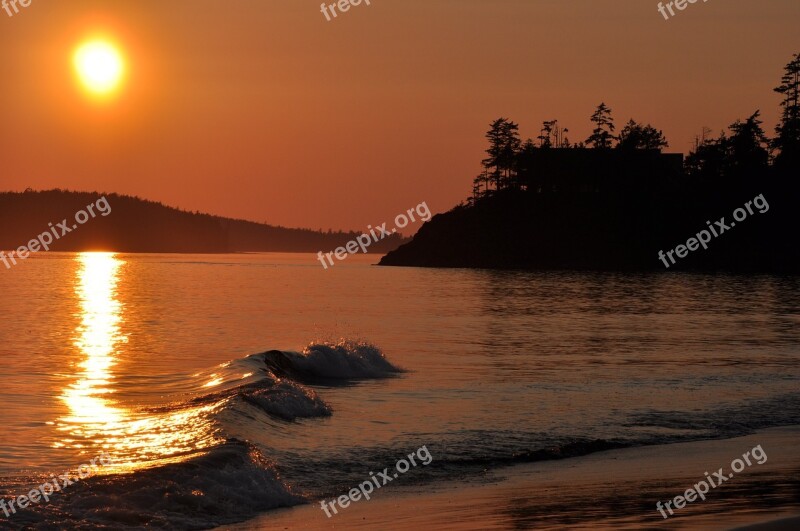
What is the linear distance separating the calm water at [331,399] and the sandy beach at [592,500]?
972 mm

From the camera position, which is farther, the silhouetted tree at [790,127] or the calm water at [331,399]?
the silhouetted tree at [790,127]

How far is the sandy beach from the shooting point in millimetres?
14281

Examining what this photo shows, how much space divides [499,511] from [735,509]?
138 inches

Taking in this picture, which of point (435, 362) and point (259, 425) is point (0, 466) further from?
point (435, 362)

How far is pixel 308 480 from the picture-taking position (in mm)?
17781

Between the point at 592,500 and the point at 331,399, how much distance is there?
13.2 m

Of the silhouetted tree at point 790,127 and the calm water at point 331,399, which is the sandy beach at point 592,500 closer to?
the calm water at point 331,399

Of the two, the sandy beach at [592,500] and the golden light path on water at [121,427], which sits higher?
the golden light path on water at [121,427]

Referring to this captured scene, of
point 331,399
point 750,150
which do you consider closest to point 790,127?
point 750,150

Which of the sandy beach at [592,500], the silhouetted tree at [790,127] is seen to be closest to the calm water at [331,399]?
the sandy beach at [592,500]

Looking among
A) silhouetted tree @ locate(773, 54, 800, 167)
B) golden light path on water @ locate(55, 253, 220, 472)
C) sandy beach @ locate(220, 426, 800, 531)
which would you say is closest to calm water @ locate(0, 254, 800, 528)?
golden light path on water @ locate(55, 253, 220, 472)

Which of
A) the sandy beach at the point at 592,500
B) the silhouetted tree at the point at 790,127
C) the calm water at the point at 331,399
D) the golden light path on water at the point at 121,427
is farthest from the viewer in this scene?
the silhouetted tree at the point at 790,127

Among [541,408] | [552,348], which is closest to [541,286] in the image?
[552,348]

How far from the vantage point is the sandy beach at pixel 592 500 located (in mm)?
14281
